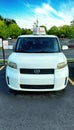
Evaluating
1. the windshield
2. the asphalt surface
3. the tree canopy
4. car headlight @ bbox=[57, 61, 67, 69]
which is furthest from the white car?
the tree canopy

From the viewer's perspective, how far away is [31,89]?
7508 mm

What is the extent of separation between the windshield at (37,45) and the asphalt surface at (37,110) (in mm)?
1330

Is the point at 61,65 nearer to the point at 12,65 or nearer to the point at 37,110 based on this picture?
the point at 12,65

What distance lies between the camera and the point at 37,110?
6.41m

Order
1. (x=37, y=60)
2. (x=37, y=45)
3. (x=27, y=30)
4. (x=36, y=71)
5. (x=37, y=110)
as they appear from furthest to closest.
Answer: (x=27, y=30) → (x=37, y=45) → (x=37, y=60) → (x=36, y=71) → (x=37, y=110)

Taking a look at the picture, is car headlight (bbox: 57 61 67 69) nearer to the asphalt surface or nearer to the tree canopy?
the asphalt surface

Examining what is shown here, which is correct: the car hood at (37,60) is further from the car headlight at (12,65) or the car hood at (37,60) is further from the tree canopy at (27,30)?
the tree canopy at (27,30)

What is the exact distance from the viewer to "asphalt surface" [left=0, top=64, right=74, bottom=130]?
5.44 m

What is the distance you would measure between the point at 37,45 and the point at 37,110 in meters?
2.95

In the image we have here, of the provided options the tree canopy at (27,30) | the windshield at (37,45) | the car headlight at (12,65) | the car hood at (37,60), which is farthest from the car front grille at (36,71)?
the tree canopy at (27,30)

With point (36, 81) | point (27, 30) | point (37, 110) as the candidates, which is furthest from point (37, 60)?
point (27, 30)

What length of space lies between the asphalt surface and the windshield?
133cm

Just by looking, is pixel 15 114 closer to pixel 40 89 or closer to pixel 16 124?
pixel 16 124

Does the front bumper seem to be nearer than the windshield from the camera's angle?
Yes
